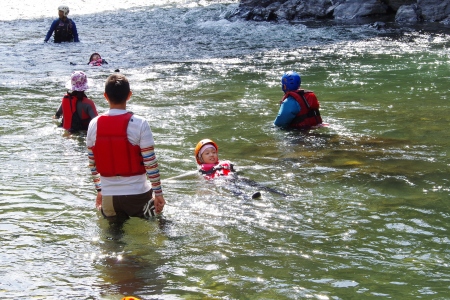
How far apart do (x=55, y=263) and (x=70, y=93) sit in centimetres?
509

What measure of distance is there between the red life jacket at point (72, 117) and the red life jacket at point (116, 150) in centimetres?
468

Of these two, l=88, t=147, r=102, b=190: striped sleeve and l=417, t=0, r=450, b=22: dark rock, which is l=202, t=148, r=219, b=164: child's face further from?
l=417, t=0, r=450, b=22: dark rock

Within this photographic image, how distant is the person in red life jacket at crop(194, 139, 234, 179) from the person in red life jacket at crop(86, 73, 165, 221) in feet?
6.97

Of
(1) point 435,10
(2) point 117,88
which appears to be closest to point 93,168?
(2) point 117,88

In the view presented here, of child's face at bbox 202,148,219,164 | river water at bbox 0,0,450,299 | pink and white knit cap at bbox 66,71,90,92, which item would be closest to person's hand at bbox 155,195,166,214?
river water at bbox 0,0,450,299

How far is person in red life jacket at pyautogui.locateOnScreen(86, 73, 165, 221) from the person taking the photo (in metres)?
5.79

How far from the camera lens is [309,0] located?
1155 inches

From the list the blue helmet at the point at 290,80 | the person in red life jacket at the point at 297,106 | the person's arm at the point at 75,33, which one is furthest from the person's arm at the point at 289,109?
the person's arm at the point at 75,33

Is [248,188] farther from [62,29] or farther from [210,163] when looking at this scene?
[62,29]

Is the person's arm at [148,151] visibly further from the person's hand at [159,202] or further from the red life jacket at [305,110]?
the red life jacket at [305,110]

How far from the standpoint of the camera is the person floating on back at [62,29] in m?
21.2

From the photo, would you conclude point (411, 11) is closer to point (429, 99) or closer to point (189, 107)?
point (429, 99)

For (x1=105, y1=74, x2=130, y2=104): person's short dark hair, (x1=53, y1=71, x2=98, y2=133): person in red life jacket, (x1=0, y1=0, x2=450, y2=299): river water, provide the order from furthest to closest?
(x1=53, y1=71, x2=98, y2=133): person in red life jacket < (x1=105, y1=74, x2=130, y2=104): person's short dark hair < (x1=0, y1=0, x2=450, y2=299): river water

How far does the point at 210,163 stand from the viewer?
847cm
